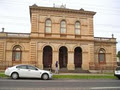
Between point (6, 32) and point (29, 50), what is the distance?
16.1ft

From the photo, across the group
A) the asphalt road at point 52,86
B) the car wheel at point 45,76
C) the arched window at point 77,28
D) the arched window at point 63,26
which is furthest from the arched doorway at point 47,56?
the asphalt road at point 52,86

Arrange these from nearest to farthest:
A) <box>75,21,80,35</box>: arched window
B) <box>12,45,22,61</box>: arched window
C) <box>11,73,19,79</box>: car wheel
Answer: <box>11,73,19,79</box>: car wheel, <box>12,45,22,61</box>: arched window, <box>75,21,80,35</box>: arched window

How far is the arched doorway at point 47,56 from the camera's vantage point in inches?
1297

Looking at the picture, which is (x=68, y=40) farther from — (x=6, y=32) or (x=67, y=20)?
(x=6, y=32)

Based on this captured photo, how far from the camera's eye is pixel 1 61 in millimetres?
31109

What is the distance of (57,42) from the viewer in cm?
3247

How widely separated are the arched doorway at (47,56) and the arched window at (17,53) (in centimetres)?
418

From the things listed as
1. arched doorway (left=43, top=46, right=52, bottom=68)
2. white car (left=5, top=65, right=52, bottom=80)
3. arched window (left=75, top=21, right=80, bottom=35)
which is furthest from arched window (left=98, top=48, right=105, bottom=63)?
white car (left=5, top=65, right=52, bottom=80)

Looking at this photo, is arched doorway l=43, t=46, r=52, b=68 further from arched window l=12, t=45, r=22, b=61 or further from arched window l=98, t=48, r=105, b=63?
arched window l=98, t=48, r=105, b=63

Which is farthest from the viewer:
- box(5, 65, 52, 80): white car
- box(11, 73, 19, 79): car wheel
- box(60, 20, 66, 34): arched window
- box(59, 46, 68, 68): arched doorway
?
box(59, 46, 68, 68): arched doorway

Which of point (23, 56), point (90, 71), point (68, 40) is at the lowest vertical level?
point (90, 71)

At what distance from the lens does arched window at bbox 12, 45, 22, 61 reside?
32.2 metres

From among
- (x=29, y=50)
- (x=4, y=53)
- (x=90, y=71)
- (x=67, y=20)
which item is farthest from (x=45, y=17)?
(x=90, y=71)

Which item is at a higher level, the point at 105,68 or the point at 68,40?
the point at 68,40
